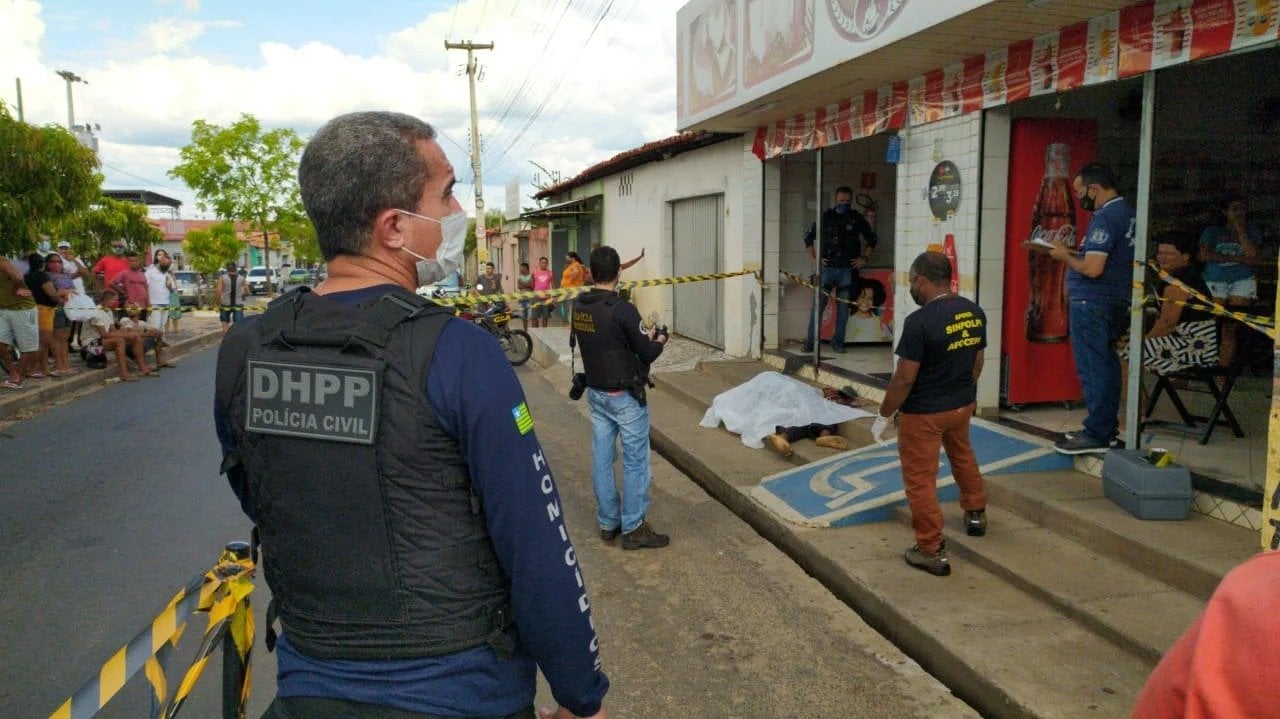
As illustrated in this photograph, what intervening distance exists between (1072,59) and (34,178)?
12719 millimetres

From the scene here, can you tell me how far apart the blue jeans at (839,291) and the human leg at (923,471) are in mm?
5661

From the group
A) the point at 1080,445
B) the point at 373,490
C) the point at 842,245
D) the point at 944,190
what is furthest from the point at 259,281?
the point at 373,490

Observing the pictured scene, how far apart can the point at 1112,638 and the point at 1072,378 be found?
3.90 meters

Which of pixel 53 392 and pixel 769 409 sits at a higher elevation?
pixel 769 409

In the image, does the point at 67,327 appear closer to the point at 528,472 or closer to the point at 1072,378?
the point at 1072,378

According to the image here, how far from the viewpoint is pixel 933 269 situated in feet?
15.9

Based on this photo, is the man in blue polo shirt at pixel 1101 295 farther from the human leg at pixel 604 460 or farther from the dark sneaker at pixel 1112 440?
the human leg at pixel 604 460

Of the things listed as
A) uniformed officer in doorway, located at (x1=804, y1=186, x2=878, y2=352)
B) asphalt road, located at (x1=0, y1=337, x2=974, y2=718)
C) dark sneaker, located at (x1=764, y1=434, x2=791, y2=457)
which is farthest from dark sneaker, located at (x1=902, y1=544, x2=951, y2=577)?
uniformed officer in doorway, located at (x1=804, y1=186, x2=878, y2=352)

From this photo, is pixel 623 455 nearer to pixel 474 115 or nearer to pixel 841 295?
pixel 841 295

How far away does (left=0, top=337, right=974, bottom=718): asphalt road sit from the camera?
390cm

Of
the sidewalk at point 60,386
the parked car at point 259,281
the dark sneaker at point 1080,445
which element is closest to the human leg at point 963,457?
the dark sneaker at point 1080,445

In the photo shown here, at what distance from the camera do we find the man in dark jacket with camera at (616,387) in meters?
5.55

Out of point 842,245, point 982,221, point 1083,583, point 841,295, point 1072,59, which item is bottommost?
point 1083,583

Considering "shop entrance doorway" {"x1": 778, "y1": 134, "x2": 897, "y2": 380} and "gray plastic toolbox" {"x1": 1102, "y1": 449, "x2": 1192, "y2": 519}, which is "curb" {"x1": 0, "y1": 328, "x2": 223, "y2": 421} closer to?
"shop entrance doorway" {"x1": 778, "y1": 134, "x2": 897, "y2": 380}
